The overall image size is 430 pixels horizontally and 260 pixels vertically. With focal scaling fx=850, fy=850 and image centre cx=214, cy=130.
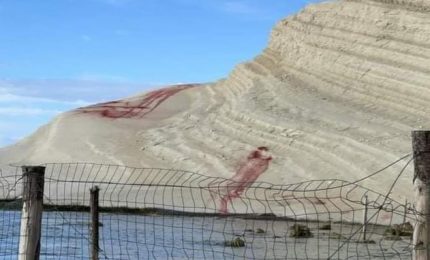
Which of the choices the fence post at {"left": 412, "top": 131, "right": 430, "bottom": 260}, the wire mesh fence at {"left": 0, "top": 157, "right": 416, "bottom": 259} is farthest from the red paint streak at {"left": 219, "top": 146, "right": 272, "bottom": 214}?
the fence post at {"left": 412, "top": 131, "right": 430, "bottom": 260}

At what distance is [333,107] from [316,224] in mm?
10208

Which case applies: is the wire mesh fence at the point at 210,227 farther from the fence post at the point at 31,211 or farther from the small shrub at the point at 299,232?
the fence post at the point at 31,211

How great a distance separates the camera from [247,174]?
32.5 meters

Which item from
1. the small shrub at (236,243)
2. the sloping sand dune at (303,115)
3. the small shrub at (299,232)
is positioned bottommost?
the small shrub at (236,243)

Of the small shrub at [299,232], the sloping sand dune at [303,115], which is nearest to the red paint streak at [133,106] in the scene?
the sloping sand dune at [303,115]

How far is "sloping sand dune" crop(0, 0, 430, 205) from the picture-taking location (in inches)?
1239

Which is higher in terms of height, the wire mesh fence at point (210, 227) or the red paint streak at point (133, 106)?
the red paint streak at point (133, 106)

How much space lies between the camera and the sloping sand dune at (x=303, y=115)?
31.5m

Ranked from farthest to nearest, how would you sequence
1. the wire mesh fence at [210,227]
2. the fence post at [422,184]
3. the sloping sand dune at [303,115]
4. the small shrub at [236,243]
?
the sloping sand dune at [303,115] < the small shrub at [236,243] < the wire mesh fence at [210,227] < the fence post at [422,184]

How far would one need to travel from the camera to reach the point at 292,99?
3625 cm

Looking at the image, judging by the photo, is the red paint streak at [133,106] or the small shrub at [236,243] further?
the red paint streak at [133,106]

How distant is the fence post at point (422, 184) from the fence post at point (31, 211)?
3481 mm

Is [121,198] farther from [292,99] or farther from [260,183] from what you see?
[292,99]

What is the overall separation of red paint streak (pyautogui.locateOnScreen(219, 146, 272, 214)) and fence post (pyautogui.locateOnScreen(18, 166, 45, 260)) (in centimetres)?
2053
